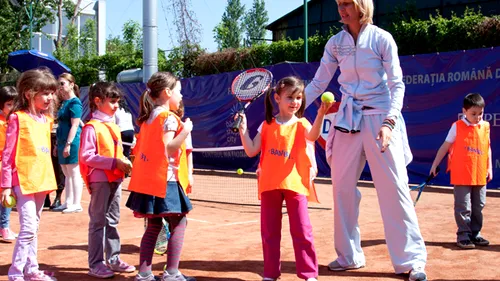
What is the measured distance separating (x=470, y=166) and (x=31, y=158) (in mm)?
3766

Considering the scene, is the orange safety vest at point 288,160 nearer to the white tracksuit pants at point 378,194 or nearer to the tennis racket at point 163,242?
the white tracksuit pants at point 378,194

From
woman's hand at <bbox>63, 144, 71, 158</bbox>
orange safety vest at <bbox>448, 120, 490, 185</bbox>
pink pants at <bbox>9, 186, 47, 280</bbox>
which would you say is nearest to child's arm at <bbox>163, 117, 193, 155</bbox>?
pink pants at <bbox>9, 186, 47, 280</bbox>

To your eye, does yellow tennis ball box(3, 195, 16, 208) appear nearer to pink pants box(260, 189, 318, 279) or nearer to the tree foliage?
pink pants box(260, 189, 318, 279)

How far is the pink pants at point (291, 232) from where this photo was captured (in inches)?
163

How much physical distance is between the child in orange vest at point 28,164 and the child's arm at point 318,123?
1.79 m

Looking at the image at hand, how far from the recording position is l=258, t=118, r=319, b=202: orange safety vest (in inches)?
166

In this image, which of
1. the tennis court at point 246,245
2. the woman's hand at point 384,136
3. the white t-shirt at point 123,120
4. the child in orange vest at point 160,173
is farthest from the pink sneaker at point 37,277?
the white t-shirt at point 123,120

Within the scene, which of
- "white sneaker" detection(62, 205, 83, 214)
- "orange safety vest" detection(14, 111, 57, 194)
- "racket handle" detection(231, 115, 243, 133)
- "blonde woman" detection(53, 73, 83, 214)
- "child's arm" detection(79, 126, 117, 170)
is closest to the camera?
"racket handle" detection(231, 115, 243, 133)

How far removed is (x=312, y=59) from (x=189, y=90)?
5453mm

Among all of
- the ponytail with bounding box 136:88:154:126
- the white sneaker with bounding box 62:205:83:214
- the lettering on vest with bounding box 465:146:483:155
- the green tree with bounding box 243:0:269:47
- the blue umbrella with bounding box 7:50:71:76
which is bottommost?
the white sneaker with bounding box 62:205:83:214

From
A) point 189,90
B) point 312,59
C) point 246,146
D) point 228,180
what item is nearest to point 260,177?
point 246,146

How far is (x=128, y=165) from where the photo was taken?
15.3ft

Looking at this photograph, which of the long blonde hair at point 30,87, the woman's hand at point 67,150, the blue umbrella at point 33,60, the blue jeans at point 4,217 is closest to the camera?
the long blonde hair at point 30,87

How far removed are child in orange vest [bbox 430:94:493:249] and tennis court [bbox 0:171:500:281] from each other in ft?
0.88
